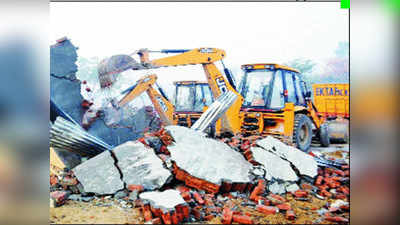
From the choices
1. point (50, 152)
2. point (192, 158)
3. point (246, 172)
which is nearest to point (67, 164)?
point (50, 152)

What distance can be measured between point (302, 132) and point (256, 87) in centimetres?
82

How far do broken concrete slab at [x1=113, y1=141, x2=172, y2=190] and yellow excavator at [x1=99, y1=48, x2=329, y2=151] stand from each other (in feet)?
2.76

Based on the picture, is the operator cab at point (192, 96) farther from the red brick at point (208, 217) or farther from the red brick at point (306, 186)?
the red brick at point (306, 186)

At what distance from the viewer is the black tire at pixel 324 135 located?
3.45 metres

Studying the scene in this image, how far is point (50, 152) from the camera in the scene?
3.23 meters

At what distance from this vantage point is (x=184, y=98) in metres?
3.49

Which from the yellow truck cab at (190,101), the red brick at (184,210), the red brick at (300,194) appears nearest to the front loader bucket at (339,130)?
the red brick at (300,194)

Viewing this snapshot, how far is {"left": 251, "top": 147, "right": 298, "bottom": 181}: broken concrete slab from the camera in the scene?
3326 mm

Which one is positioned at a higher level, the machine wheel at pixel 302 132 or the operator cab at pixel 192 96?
the operator cab at pixel 192 96

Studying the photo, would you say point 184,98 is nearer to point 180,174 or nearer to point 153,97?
point 153,97

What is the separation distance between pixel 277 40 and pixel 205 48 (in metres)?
0.86

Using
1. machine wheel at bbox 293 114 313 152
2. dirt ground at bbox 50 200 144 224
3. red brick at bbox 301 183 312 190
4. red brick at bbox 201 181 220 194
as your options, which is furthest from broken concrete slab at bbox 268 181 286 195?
dirt ground at bbox 50 200 144 224

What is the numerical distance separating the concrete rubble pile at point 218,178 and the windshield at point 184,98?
10.6 inches
